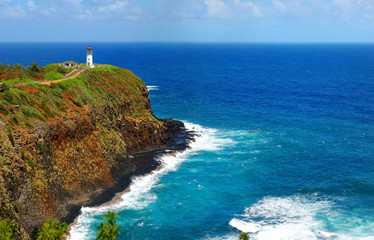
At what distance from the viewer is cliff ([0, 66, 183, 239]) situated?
47.0 meters

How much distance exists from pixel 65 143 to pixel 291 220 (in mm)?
35963

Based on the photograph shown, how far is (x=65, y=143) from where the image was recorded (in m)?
58.9

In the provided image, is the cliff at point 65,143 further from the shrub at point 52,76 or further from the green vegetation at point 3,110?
the shrub at point 52,76

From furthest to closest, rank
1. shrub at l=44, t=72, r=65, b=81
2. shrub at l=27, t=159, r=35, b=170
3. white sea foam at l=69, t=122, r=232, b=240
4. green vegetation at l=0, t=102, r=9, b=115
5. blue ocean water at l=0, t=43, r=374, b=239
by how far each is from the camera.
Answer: shrub at l=44, t=72, r=65, b=81 → green vegetation at l=0, t=102, r=9, b=115 → shrub at l=27, t=159, r=35, b=170 → blue ocean water at l=0, t=43, r=374, b=239 → white sea foam at l=69, t=122, r=232, b=240

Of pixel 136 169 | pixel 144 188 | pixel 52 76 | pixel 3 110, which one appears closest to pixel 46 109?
pixel 3 110

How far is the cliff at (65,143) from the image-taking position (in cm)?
4700

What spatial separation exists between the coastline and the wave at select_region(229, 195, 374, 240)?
63.7 feet

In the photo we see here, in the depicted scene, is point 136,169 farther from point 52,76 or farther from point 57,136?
point 52,76

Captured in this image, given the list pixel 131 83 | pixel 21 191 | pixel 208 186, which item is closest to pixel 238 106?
pixel 131 83

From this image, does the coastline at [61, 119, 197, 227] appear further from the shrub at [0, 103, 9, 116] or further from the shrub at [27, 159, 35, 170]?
the shrub at [0, 103, 9, 116]

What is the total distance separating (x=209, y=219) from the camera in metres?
52.0

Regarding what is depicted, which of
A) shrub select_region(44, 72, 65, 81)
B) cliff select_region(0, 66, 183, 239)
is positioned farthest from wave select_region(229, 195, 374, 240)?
shrub select_region(44, 72, 65, 81)

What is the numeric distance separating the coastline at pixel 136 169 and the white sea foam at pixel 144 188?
670 mm

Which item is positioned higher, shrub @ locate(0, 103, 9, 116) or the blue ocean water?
shrub @ locate(0, 103, 9, 116)
